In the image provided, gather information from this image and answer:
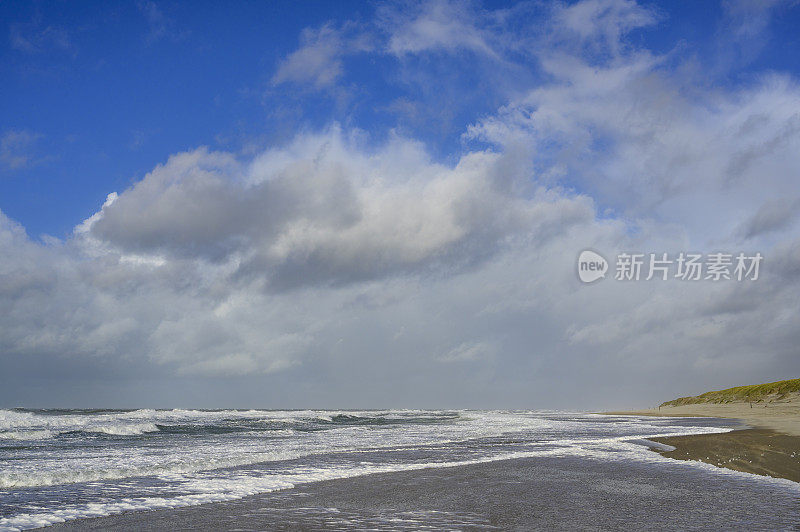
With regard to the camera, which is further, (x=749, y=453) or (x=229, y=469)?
(x=749, y=453)

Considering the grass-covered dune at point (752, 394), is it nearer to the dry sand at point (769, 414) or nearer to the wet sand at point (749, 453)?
the dry sand at point (769, 414)

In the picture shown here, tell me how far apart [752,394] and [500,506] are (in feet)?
317

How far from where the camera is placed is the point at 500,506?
9.36 m

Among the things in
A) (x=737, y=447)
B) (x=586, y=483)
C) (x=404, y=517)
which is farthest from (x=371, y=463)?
(x=737, y=447)

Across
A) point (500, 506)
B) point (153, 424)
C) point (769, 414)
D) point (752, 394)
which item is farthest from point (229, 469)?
point (752, 394)

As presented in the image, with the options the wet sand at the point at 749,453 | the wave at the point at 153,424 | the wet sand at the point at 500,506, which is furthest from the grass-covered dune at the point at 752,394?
the wet sand at the point at 500,506

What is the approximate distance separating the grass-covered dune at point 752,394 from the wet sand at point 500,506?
80861 millimetres

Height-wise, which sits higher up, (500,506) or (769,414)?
(500,506)

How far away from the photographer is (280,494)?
1078 centimetres

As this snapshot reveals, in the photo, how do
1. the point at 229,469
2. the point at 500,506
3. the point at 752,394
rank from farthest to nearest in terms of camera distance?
the point at 752,394
the point at 229,469
the point at 500,506

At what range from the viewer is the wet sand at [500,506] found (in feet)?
26.5

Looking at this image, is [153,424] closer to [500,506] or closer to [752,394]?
[500,506]

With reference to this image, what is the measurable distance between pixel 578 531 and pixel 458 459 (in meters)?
9.75

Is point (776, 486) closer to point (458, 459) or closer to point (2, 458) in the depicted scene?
point (458, 459)
